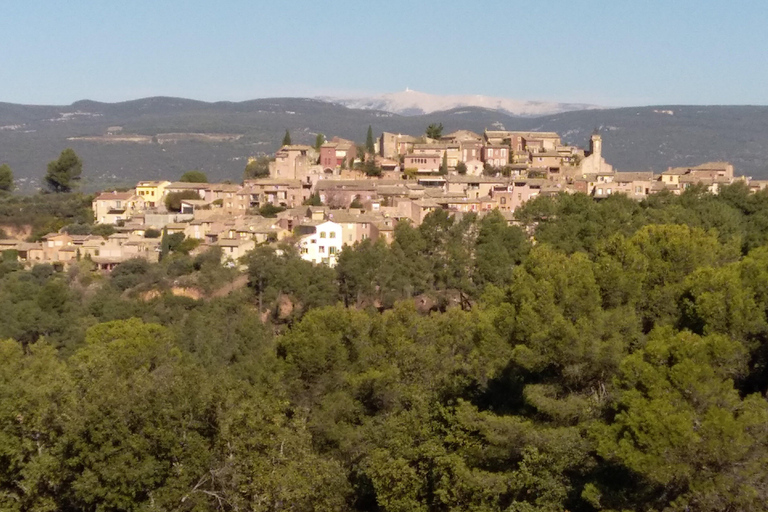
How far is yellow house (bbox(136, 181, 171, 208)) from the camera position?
58.0 m

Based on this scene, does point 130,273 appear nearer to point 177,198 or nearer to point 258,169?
point 177,198

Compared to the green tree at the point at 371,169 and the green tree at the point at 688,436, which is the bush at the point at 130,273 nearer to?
the green tree at the point at 371,169

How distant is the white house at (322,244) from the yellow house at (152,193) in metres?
17.6

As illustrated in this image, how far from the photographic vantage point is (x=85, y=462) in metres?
14.9

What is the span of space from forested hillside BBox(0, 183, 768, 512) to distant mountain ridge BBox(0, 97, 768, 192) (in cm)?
8292

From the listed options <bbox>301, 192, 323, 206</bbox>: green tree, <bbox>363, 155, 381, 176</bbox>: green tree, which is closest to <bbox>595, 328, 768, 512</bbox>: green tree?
<bbox>301, 192, 323, 206</bbox>: green tree

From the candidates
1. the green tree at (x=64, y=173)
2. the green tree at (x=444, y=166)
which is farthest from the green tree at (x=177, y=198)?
the green tree at (x=64, y=173)

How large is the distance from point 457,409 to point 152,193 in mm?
45121

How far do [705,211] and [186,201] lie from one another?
28138 millimetres

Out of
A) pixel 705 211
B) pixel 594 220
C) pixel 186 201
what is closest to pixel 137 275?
pixel 186 201

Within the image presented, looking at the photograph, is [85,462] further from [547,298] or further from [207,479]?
[547,298]

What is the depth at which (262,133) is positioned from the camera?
6260 inches

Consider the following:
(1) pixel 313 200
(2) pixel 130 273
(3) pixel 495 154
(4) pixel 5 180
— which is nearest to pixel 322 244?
(1) pixel 313 200

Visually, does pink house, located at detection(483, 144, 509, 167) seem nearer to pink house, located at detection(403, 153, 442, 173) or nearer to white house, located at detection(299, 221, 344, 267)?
pink house, located at detection(403, 153, 442, 173)
